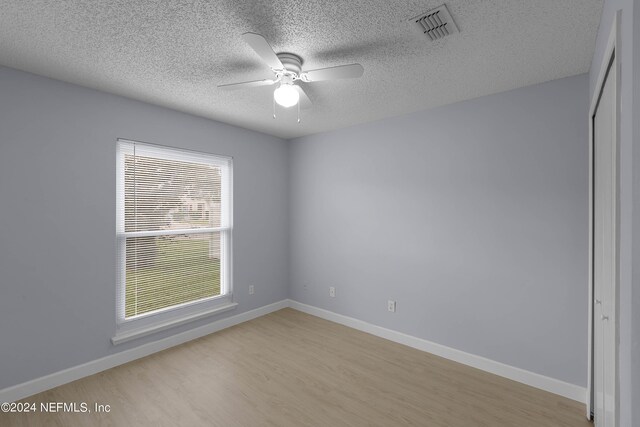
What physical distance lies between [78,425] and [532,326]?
3588mm

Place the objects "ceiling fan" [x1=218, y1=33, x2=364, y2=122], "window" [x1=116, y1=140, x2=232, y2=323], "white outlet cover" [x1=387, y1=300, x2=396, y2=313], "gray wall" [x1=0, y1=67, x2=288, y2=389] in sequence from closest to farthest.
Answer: "ceiling fan" [x1=218, y1=33, x2=364, y2=122] < "gray wall" [x1=0, y1=67, x2=288, y2=389] < "window" [x1=116, y1=140, x2=232, y2=323] < "white outlet cover" [x1=387, y1=300, x2=396, y2=313]

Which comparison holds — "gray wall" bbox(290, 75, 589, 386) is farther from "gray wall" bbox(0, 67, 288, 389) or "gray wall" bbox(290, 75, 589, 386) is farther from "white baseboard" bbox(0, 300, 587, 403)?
"gray wall" bbox(0, 67, 288, 389)

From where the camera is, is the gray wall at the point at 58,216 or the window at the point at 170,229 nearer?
the gray wall at the point at 58,216

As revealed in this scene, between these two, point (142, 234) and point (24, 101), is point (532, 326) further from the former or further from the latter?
point (24, 101)

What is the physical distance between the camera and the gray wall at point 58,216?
2.26 m

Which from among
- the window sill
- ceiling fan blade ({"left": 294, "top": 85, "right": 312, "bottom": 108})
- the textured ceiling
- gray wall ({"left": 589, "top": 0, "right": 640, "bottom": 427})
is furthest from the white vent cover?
the window sill

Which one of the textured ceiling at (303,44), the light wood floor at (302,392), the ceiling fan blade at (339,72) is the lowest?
the light wood floor at (302,392)

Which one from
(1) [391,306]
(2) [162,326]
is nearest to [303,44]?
(1) [391,306]

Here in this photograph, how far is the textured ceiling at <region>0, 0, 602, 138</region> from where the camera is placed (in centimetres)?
160

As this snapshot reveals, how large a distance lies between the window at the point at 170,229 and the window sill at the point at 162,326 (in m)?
0.11

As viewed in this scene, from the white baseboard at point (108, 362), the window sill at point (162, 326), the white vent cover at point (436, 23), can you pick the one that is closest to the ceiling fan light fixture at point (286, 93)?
the white vent cover at point (436, 23)

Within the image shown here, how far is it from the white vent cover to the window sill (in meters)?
3.49
